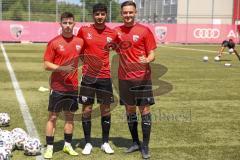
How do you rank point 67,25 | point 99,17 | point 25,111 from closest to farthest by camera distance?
1. point 67,25
2. point 99,17
3. point 25,111

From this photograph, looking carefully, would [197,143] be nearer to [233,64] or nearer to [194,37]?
[233,64]

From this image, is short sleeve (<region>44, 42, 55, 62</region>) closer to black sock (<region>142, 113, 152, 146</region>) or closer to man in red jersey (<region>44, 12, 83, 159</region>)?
man in red jersey (<region>44, 12, 83, 159</region>)

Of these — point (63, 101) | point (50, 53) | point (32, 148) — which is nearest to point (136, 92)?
point (63, 101)

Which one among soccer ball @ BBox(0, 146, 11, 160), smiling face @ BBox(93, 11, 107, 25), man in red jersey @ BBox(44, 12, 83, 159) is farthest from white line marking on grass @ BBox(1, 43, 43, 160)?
smiling face @ BBox(93, 11, 107, 25)

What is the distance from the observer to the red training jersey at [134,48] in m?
6.61

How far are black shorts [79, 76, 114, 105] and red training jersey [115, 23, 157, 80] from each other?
0.32 metres

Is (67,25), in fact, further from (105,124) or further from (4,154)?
(4,154)

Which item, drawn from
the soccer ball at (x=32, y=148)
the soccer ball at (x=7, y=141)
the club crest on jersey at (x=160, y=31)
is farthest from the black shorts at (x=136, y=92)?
the club crest on jersey at (x=160, y=31)

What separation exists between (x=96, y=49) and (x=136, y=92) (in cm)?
87

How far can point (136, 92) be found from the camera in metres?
6.71

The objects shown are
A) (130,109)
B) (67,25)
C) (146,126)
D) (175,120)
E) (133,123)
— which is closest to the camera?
(67,25)

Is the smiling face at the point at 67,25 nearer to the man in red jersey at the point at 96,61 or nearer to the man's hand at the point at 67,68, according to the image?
the man in red jersey at the point at 96,61

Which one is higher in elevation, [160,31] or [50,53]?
[50,53]

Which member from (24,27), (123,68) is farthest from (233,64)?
(24,27)
